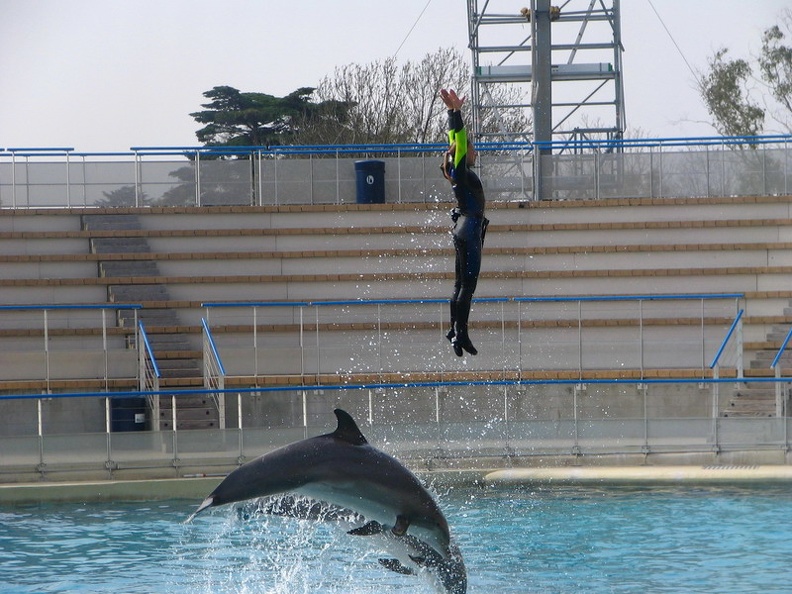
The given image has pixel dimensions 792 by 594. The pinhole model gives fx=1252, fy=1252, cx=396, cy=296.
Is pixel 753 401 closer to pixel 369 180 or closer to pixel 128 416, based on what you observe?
pixel 128 416

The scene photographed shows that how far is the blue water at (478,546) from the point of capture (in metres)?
9.32

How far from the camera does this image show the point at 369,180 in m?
21.4

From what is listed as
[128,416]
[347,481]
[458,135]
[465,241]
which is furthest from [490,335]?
[347,481]

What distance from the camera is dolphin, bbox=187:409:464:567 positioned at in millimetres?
6555

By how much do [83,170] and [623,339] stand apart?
968 centimetres

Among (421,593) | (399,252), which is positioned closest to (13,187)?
(399,252)

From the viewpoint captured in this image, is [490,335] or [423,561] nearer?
[423,561]

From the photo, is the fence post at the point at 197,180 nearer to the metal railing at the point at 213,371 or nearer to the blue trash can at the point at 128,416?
the metal railing at the point at 213,371

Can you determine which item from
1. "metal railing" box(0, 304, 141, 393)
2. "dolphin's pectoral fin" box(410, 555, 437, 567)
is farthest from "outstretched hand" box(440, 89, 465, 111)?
"metal railing" box(0, 304, 141, 393)

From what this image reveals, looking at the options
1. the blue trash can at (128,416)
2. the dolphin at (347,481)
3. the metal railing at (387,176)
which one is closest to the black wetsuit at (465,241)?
the dolphin at (347,481)

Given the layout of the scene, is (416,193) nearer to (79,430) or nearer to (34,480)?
(79,430)

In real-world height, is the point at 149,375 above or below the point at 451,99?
below

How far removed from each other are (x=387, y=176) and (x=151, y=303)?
4904 millimetres

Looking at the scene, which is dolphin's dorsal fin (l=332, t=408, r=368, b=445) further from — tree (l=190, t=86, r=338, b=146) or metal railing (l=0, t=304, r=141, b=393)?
tree (l=190, t=86, r=338, b=146)
